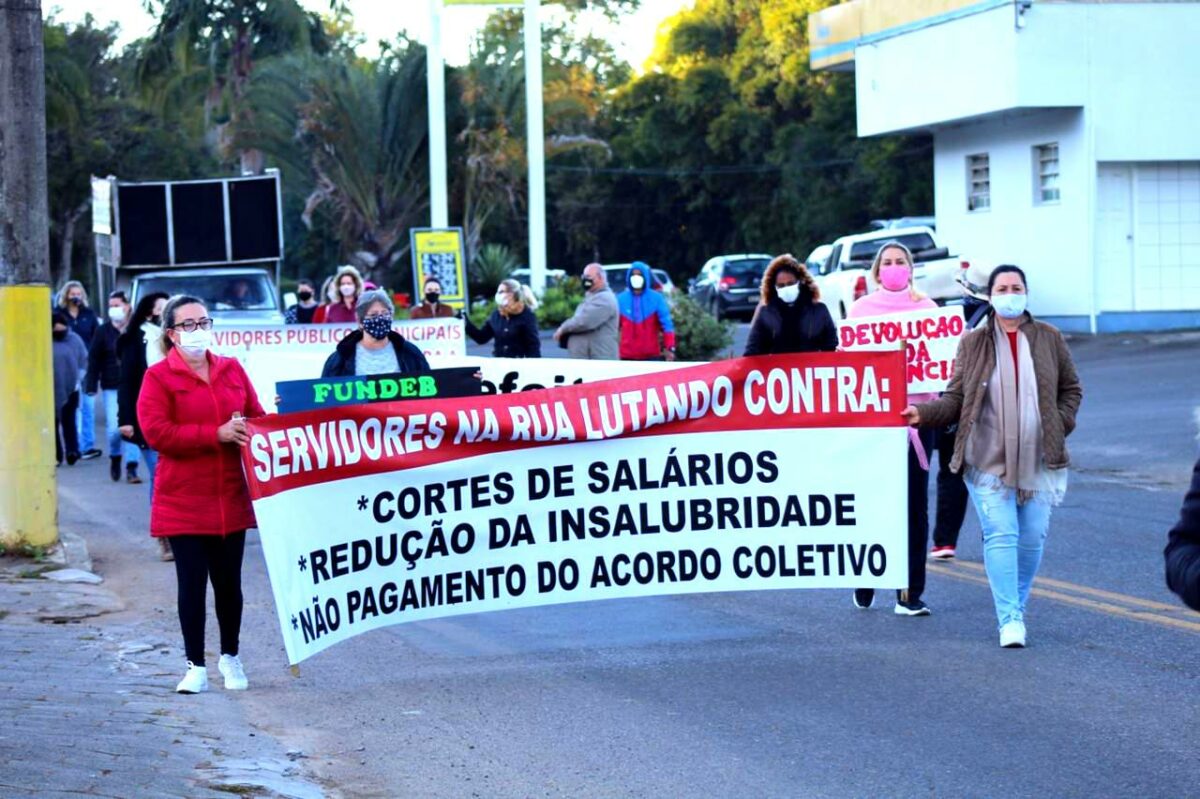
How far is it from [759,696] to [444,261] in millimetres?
20036

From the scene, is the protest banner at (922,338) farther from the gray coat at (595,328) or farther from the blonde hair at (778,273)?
the gray coat at (595,328)

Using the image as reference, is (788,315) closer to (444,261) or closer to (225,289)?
(225,289)

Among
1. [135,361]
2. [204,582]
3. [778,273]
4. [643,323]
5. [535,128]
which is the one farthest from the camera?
[535,128]

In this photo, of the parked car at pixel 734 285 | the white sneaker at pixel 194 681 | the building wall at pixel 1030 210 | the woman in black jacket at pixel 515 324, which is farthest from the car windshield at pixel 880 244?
the white sneaker at pixel 194 681

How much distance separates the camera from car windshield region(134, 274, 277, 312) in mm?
22969

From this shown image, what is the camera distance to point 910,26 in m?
33.8

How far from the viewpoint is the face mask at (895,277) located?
34.4 feet

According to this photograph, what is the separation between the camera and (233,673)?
8273 millimetres

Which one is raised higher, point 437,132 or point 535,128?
point 535,128

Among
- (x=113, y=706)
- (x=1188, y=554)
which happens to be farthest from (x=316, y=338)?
(x=1188, y=554)

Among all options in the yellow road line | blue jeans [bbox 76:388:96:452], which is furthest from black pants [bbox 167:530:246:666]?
blue jeans [bbox 76:388:96:452]

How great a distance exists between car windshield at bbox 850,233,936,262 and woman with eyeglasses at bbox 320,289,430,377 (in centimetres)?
2407

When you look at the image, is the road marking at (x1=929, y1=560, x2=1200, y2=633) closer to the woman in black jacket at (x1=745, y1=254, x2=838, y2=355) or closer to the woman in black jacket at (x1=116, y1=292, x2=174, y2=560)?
the woman in black jacket at (x1=745, y1=254, x2=838, y2=355)

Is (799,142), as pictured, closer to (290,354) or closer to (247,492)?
(290,354)
